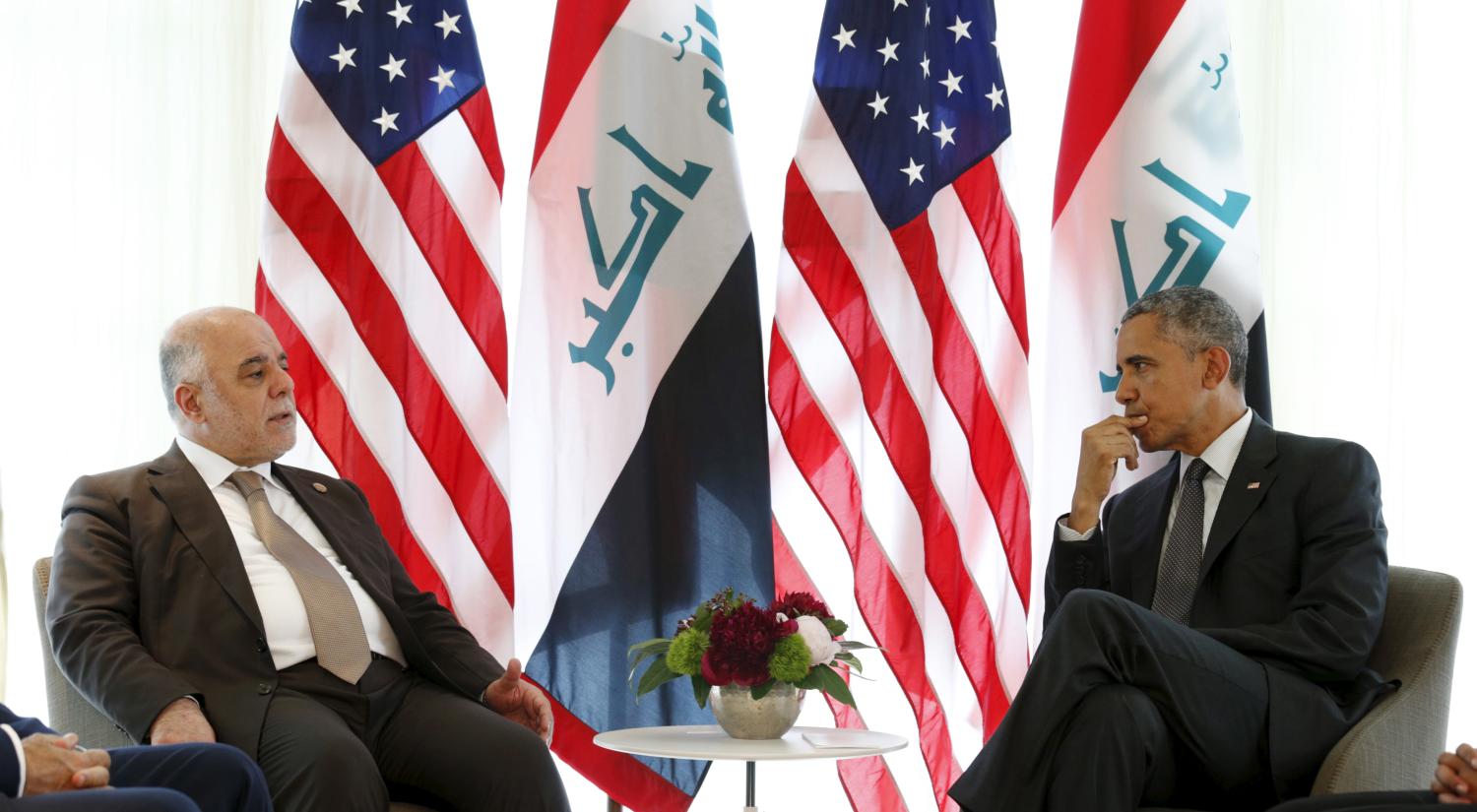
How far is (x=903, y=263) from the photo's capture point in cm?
396

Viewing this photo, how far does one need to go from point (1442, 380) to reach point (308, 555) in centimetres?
320

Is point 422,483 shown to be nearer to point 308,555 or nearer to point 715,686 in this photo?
point 308,555

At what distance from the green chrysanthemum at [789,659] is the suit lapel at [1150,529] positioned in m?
0.83

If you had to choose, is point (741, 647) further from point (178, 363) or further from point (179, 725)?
point (178, 363)

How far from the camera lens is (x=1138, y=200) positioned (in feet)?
12.9

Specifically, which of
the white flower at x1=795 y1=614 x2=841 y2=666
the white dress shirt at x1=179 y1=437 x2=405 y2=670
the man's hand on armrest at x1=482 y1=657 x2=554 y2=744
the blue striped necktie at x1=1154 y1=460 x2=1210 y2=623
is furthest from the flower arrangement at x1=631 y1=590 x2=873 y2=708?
the blue striped necktie at x1=1154 y1=460 x2=1210 y2=623

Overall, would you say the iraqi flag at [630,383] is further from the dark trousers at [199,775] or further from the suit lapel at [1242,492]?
the dark trousers at [199,775]

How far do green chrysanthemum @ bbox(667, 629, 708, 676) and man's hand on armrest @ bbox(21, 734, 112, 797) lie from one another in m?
1.21

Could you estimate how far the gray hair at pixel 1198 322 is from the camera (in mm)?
3391

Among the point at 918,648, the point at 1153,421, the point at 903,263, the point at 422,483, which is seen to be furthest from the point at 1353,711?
the point at 422,483

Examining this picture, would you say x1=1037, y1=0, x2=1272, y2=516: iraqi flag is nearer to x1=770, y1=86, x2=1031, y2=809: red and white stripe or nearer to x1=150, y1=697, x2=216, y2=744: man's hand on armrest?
x1=770, y1=86, x2=1031, y2=809: red and white stripe

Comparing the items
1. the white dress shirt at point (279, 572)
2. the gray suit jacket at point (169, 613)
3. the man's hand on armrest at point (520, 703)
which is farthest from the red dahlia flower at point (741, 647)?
the white dress shirt at point (279, 572)

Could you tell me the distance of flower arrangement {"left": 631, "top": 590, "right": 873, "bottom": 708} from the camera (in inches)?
122

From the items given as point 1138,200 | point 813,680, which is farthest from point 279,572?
point 1138,200
